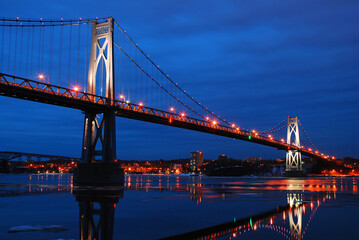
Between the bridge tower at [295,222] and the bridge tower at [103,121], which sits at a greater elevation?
the bridge tower at [103,121]

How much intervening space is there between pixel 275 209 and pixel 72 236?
11.2 metres

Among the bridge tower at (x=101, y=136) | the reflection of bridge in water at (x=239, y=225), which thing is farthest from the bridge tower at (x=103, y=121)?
the reflection of bridge in water at (x=239, y=225)

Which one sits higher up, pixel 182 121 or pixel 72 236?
pixel 182 121

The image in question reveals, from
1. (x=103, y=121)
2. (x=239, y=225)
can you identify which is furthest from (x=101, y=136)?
Answer: (x=239, y=225)

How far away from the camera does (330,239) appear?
447 inches

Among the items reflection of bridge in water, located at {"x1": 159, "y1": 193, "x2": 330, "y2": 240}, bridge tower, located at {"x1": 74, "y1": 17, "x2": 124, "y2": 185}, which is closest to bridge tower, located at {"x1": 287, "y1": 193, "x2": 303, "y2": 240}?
reflection of bridge in water, located at {"x1": 159, "y1": 193, "x2": 330, "y2": 240}

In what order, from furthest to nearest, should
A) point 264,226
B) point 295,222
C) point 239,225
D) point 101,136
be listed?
point 101,136
point 295,222
point 239,225
point 264,226

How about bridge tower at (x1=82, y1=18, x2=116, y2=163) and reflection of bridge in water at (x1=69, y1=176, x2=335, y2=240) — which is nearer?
reflection of bridge in water at (x1=69, y1=176, x2=335, y2=240)

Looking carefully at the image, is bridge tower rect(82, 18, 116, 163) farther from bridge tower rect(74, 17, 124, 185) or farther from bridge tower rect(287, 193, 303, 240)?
bridge tower rect(287, 193, 303, 240)

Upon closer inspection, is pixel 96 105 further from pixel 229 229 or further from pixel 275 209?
pixel 229 229

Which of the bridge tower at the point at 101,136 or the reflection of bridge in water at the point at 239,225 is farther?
the bridge tower at the point at 101,136

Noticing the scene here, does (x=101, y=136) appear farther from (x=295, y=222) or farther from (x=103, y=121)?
(x=295, y=222)

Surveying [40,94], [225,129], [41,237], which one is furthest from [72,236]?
[225,129]

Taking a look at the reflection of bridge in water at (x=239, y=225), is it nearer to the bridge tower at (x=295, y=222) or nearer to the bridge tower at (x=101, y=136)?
the bridge tower at (x=295, y=222)
